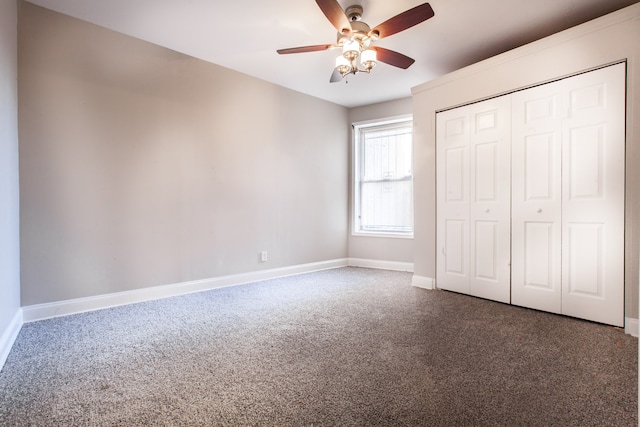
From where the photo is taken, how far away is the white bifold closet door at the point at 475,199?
10.9ft

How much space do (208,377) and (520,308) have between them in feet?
9.27

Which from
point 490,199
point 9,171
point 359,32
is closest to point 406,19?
point 359,32

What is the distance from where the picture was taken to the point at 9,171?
2.41 m

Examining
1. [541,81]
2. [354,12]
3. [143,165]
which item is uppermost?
[354,12]

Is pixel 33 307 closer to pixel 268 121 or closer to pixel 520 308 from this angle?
pixel 268 121

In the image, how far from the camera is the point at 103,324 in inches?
A: 106

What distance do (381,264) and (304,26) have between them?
11.7ft

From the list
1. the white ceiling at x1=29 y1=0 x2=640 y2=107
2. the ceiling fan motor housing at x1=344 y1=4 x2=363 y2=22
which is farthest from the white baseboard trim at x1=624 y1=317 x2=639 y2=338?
the ceiling fan motor housing at x1=344 y1=4 x2=363 y2=22

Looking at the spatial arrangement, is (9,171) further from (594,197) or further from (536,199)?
(594,197)

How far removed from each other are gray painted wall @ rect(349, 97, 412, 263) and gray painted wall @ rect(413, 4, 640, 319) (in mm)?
1000

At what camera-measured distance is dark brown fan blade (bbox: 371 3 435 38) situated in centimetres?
230

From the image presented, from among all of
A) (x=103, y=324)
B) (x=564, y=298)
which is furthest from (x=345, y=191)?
(x=103, y=324)

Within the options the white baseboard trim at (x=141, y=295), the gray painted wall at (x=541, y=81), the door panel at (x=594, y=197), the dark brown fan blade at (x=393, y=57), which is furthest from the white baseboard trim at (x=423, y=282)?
the dark brown fan blade at (x=393, y=57)

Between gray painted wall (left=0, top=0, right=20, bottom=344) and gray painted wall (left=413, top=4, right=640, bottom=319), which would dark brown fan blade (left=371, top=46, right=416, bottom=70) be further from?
gray painted wall (left=0, top=0, right=20, bottom=344)
